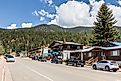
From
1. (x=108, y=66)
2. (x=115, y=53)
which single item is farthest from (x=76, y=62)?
(x=108, y=66)

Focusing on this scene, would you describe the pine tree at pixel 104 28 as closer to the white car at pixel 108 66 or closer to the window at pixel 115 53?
the window at pixel 115 53

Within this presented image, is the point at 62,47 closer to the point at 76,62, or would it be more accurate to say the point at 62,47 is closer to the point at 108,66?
the point at 76,62

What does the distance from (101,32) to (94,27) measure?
8.69 ft

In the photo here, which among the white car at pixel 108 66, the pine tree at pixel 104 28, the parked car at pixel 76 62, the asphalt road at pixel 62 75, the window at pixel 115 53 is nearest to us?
the asphalt road at pixel 62 75

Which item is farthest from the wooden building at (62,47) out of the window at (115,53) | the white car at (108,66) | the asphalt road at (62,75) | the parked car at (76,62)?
the asphalt road at (62,75)

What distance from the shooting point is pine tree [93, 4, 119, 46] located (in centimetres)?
7856

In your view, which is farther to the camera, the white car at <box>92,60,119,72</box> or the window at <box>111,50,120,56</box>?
the window at <box>111,50,120,56</box>

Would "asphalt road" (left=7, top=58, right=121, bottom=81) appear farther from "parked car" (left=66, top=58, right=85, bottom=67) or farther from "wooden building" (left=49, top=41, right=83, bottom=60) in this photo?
"wooden building" (left=49, top=41, right=83, bottom=60)

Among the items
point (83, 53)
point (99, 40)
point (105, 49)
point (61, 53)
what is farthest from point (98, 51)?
point (61, 53)

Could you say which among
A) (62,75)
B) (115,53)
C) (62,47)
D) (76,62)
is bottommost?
(76,62)

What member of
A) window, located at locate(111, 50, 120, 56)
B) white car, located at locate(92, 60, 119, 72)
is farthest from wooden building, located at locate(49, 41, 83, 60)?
white car, located at locate(92, 60, 119, 72)

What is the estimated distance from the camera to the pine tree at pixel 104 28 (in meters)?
78.6

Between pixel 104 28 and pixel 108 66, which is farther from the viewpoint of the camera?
pixel 104 28

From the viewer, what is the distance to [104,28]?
79062mm
